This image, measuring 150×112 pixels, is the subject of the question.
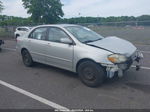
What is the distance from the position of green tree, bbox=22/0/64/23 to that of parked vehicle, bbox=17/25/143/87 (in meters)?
25.0

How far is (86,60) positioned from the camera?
4.11 m

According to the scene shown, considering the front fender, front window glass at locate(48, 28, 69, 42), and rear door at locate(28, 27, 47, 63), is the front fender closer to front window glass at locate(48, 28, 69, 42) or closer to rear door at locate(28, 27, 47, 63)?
front window glass at locate(48, 28, 69, 42)

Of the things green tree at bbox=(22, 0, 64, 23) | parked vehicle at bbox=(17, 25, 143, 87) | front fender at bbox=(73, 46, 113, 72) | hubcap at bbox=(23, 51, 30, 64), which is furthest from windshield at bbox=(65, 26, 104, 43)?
green tree at bbox=(22, 0, 64, 23)

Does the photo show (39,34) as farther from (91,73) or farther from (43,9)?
(43,9)

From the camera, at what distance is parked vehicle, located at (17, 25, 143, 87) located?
3848 millimetres

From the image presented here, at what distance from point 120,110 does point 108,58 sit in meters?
1.25

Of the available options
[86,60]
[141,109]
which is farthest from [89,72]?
[141,109]

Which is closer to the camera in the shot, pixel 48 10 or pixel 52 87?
pixel 52 87

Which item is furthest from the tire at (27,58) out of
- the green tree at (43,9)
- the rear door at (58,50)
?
the green tree at (43,9)

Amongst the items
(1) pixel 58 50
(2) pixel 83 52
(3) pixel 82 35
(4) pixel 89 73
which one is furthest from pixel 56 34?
(4) pixel 89 73

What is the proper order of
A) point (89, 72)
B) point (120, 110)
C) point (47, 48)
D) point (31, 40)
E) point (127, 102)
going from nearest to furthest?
point (120, 110) < point (127, 102) < point (89, 72) < point (47, 48) < point (31, 40)

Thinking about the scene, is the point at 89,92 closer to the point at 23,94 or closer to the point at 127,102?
the point at 127,102

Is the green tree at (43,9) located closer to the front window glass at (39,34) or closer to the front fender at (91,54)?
the front window glass at (39,34)

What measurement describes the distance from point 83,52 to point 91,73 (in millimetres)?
585
